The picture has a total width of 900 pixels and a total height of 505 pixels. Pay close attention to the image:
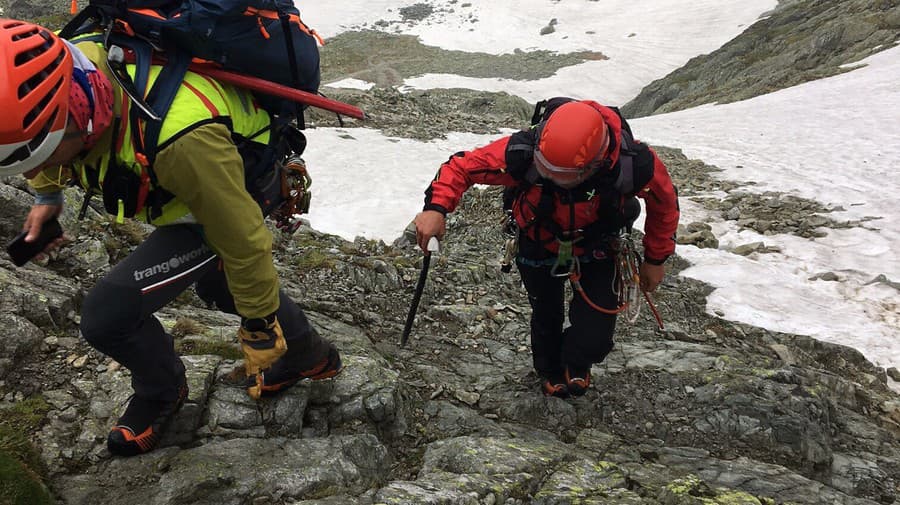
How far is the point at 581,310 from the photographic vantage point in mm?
5328

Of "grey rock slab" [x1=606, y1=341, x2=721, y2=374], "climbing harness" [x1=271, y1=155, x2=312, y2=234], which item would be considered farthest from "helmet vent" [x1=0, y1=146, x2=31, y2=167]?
"grey rock slab" [x1=606, y1=341, x2=721, y2=374]

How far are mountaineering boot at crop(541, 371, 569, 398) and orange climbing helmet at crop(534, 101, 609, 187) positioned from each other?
2578 mm

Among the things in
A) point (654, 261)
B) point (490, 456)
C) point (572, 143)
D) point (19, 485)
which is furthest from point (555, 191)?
point (19, 485)

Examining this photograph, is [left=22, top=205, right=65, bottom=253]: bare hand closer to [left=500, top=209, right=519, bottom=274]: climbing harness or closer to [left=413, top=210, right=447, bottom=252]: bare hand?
[left=413, top=210, right=447, bottom=252]: bare hand

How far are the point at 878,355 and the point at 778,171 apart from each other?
10.1 meters

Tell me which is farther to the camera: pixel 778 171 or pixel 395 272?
pixel 778 171

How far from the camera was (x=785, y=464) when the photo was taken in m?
5.36

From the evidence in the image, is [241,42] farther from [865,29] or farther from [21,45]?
[865,29]

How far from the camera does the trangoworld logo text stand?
3.41 meters

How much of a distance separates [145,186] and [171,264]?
693mm

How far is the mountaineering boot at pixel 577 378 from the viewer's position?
18.9 feet

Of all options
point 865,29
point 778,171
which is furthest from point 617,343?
point 865,29

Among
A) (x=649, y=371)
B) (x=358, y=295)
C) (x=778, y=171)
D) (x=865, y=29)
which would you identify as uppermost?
(x=865, y=29)

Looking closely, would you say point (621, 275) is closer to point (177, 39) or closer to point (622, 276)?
point (622, 276)
